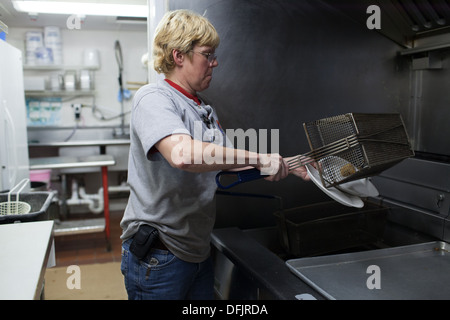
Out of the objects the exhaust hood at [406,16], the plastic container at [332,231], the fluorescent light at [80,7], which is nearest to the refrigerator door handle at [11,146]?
the fluorescent light at [80,7]

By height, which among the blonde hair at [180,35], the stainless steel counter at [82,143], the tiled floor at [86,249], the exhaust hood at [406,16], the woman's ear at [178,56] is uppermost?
the exhaust hood at [406,16]

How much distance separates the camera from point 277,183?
1.91 m

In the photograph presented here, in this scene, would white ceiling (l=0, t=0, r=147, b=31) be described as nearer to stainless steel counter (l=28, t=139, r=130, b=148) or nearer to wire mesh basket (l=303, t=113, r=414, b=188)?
stainless steel counter (l=28, t=139, r=130, b=148)

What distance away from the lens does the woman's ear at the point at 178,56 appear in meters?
1.15

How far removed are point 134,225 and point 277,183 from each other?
908mm

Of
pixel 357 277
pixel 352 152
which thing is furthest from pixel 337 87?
pixel 357 277

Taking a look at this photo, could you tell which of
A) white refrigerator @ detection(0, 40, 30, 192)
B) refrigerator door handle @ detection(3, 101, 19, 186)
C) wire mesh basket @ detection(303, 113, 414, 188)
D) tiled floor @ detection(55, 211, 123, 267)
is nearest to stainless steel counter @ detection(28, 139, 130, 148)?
tiled floor @ detection(55, 211, 123, 267)

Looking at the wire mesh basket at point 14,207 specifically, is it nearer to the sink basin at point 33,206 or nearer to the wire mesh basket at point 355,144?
the sink basin at point 33,206

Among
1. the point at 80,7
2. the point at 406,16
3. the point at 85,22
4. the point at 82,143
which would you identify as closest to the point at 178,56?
the point at 406,16

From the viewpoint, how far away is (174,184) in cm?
114

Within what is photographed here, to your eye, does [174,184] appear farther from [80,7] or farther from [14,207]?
[80,7]

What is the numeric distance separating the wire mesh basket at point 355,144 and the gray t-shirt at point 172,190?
341 millimetres

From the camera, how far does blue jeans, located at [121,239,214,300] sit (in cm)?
118

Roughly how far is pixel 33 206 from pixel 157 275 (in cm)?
67
